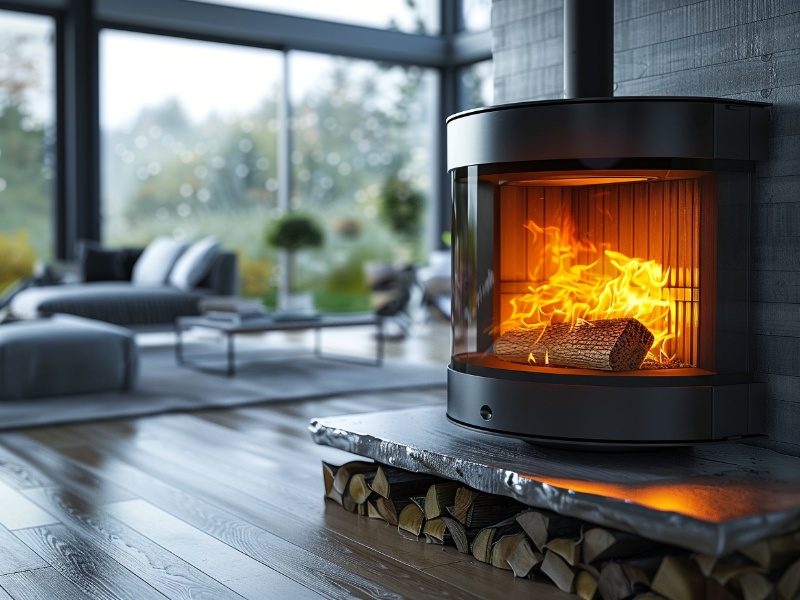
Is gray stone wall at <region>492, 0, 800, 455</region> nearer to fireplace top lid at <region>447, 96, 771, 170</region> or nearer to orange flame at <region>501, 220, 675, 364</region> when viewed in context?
fireplace top lid at <region>447, 96, 771, 170</region>

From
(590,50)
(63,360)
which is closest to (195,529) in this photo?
(590,50)

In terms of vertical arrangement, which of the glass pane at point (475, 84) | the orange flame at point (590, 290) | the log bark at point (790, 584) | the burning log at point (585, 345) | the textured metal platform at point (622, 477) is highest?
the glass pane at point (475, 84)

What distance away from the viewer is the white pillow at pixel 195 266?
7.08 meters

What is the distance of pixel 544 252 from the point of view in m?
2.57

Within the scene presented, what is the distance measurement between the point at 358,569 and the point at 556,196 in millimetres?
1050

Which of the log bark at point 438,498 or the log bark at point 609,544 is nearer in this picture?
the log bark at point 609,544

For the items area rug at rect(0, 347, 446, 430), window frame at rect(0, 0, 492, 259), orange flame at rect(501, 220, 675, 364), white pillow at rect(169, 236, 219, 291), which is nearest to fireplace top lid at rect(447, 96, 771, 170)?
orange flame at rect(501, 220, 675, 364)

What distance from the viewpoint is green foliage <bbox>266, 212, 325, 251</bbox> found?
8.29m

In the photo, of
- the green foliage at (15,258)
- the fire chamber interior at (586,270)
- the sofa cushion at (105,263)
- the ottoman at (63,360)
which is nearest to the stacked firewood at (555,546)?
the fire chamber interior at (586,270)

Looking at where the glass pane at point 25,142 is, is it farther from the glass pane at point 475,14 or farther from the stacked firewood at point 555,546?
the stacked firewood at point 555,546

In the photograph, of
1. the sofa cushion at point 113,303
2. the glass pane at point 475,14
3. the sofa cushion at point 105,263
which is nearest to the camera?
the sofa cushion at point 113,303

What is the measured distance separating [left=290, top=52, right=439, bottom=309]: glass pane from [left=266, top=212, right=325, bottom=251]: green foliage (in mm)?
1136

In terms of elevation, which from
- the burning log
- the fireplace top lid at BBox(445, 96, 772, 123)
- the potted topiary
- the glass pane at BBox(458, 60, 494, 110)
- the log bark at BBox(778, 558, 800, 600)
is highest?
the glass pane at BBox(458, 60, 494, 110)

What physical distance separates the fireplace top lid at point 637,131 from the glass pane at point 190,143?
664 cm
